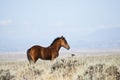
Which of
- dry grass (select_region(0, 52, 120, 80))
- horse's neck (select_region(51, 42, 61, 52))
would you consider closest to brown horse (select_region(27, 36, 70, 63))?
horse's neck (select_region(51, 42, 61, 52))

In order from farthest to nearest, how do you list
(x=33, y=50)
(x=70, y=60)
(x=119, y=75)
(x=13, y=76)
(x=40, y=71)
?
1. (x=33, y=50)
2. (x=70, y=60)
3. (x=40, y=71)
4. (x=13, y=76)
5. (x=119, y=75)

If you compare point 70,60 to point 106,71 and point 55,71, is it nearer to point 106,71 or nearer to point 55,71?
point 55,71

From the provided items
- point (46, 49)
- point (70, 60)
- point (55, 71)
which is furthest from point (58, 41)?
point (55, 71)

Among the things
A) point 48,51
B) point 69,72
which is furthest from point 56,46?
point 69,72

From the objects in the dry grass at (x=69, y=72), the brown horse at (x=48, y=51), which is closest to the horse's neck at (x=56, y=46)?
the brown horse at (x=48, y=51)

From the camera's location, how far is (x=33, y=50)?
2027cm

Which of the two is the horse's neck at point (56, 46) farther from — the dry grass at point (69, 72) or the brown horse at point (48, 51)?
the dry grass at point (69, 72)

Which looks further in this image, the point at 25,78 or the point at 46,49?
the point at 46,49

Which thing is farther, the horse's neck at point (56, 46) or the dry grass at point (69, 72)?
the horse's neck at point (56, 46)

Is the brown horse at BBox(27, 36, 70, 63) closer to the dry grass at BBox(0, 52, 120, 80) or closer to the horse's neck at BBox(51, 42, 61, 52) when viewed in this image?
the horse's neck at BBox(51, 42, 61, 52)

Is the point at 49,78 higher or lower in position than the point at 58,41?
lower

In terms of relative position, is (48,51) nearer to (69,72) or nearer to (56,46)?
(56,46)

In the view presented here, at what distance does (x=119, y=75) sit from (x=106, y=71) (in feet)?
1.51

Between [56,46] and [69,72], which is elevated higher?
[56,46]
